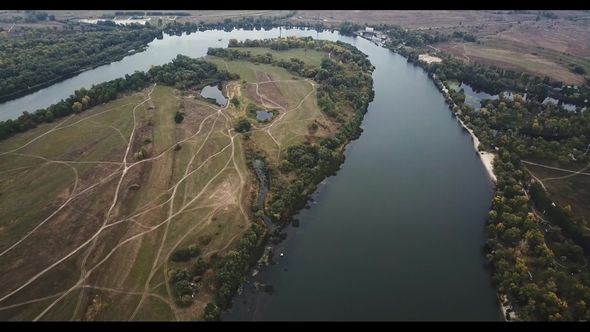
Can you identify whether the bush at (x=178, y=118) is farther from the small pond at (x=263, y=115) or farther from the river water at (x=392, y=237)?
the river water at (x=392, y=237)

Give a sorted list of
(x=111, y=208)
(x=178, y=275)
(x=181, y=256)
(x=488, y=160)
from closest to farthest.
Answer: (x=178, y=275) < (x=181, y=256) < (x=111, y=208) < (x=488, y=160)

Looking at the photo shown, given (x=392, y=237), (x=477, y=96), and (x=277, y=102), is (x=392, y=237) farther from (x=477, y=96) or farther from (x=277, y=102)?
(x=477, y=96)

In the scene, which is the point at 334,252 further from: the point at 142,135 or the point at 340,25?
the point at 340,25

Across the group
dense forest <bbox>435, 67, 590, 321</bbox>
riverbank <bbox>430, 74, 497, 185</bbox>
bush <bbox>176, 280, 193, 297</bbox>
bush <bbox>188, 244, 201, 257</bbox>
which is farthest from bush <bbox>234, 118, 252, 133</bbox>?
dense forest <bbox>435, 67, 590, 321</bbox>


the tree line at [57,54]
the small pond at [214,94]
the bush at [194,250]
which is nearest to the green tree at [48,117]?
the tree line at [57,54]

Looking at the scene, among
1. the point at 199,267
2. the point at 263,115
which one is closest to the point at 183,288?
the point at 199,267
